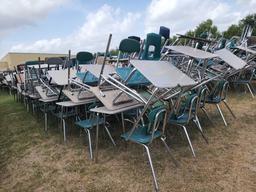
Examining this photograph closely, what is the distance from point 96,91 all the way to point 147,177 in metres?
1.18

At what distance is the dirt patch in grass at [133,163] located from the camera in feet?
8.29

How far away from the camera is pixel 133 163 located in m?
2.95

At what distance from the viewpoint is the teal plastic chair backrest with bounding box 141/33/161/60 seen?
3.32 meters

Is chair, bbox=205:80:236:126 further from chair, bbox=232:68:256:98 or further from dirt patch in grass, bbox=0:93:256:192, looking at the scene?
chair, bbox=232:68:256:98

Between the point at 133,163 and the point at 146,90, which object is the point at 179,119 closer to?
the point at 133,163

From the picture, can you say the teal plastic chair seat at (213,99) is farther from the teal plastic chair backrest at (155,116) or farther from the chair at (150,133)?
the teal plastic chair backrest at (155,116)

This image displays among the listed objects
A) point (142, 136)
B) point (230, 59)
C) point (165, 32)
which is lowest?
point (142, 136)

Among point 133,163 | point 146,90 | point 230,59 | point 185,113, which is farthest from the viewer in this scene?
point 230,59

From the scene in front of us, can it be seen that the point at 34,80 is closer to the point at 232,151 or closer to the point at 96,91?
the point at 96,91

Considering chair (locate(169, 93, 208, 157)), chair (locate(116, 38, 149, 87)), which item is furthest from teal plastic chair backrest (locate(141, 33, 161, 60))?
chair (locate(169, 93, 208, 157))

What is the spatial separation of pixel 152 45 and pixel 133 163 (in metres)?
1.58

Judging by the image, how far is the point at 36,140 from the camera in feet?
13.5

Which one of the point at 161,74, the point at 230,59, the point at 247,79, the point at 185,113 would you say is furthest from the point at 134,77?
the point at 247,79

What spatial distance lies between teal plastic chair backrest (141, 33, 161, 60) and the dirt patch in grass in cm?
116
